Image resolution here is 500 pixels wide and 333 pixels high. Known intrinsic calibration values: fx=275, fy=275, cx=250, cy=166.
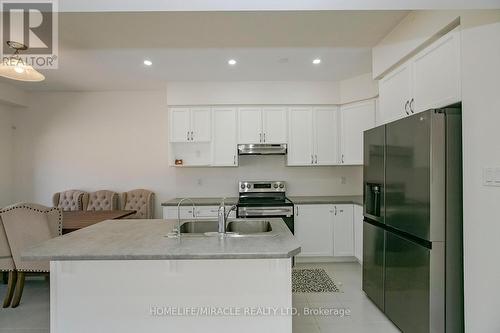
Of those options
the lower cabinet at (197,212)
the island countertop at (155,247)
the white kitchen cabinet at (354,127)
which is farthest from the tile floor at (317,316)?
the white kitchen cabinet at (354,127)

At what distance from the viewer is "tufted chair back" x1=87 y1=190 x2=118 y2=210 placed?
4367mm

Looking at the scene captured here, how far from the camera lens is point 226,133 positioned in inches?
163

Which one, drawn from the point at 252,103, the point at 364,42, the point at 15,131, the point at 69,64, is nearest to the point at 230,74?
the point at 252,103

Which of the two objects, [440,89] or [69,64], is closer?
[440,89]

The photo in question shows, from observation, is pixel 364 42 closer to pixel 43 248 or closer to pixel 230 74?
pixel 230 74

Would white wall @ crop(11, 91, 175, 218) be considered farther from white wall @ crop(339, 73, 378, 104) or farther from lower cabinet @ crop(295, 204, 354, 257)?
white wall @ crop(339, 73, 378, 104)

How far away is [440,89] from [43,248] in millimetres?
2830

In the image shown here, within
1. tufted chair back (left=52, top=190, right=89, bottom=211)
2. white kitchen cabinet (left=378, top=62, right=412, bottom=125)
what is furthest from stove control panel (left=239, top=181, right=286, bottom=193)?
tufted chair back (left=52, top=190, right=89, bottom=211)

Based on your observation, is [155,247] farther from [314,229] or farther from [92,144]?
[92,144]

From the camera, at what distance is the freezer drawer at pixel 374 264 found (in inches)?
98.8

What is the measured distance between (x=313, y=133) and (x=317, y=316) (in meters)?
2.53

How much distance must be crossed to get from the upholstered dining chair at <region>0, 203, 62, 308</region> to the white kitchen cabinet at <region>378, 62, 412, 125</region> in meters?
3.43

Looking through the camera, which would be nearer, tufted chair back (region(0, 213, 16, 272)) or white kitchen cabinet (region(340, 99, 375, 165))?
tufted chair back (region(0, 213, 16, 272))

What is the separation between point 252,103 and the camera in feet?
13.5
